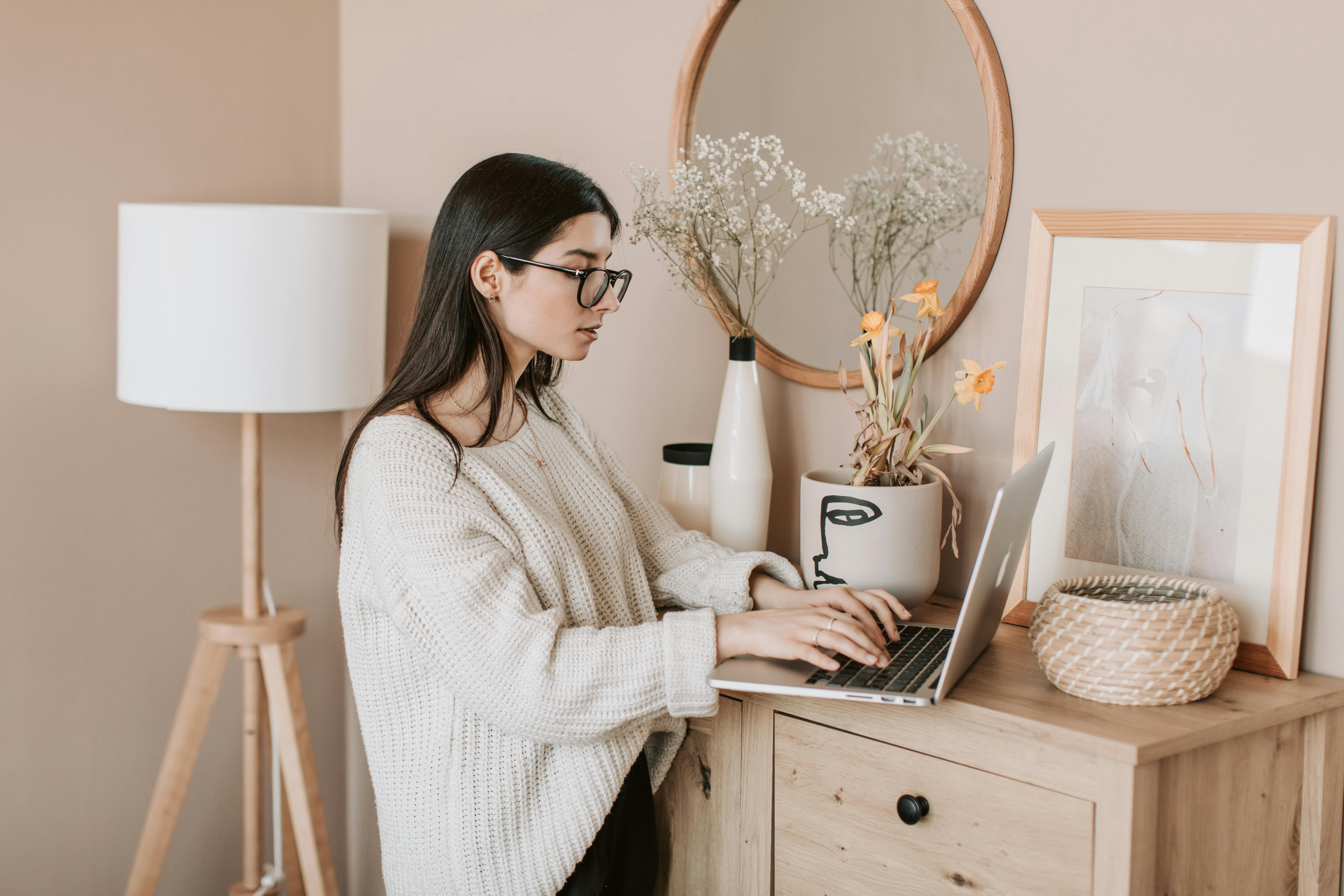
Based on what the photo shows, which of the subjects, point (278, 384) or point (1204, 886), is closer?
point (1204, 886)

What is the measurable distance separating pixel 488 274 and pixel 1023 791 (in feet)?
2.70

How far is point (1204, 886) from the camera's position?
3.78 ft

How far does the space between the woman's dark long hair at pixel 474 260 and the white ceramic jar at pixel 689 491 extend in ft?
1.18

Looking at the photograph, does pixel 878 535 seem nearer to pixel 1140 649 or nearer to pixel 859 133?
pixel 1140 649

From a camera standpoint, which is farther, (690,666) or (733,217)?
(733,217)

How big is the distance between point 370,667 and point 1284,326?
1.11 meters

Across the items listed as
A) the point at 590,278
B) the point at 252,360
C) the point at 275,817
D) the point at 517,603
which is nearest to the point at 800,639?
the point at 517,603

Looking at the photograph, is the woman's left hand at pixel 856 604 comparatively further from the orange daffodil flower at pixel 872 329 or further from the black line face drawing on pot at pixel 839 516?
the orange daffodil flower at pixel 872 329

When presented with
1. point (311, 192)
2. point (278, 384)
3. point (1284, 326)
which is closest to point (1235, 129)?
point (1284, 326)

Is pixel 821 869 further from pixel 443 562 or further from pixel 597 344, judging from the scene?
pixel 597 344

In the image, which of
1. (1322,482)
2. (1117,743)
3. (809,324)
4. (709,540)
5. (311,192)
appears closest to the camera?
(1117,743)

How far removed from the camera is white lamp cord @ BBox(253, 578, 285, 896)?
203 centimetres

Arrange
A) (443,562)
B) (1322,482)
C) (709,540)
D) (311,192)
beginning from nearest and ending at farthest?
(443,562) → (1322,482) → (709,540) → (311,192)

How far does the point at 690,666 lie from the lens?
3.85ft
